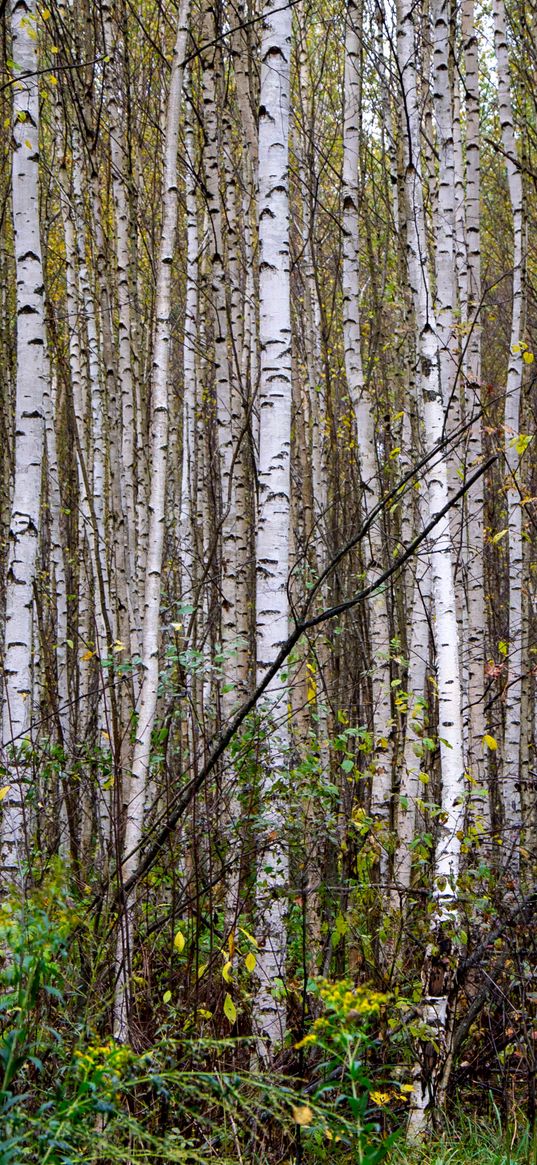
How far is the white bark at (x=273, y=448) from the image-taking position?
3705 millimetres

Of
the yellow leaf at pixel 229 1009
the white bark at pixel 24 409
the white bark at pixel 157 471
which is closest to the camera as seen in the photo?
the yellow leaf at pixel 229 1009

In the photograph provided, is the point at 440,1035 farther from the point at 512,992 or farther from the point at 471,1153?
the point at 512,992

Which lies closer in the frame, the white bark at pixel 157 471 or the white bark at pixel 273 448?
the white bark at pixel 273 448

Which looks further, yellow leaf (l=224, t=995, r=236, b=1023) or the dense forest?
yellow leaf (l=224, t=995, r=236, b=1023)

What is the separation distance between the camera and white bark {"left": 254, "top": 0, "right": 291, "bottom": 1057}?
3.71 m

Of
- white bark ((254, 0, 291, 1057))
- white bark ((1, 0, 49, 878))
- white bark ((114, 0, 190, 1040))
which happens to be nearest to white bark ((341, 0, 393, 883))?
white bark ((114, 0, 190, 1040))

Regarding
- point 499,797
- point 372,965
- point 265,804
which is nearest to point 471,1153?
point 372,965

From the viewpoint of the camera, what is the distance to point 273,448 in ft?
13.4

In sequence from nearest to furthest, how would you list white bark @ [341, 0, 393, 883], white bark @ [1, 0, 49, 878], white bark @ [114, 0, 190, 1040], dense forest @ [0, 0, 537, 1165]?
dense forest @ [0, 0, 537, 1165] → white bark @ [1, 0, 49, 878] → white bark @ [114, 0, 190, 1040] → white bark @ [341, 0, 393, 883]

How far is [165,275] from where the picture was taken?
5.11m

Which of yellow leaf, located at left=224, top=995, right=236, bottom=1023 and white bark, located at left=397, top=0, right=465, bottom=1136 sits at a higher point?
white bark, located at left=397, top=0, right=465, bottom=1136

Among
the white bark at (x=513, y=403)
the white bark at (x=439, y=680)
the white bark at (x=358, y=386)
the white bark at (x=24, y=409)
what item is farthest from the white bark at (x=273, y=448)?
the white bark at (x=513, y=403)

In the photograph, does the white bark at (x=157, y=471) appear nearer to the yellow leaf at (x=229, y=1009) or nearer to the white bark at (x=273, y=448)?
the white bark at (x=273, y=448)

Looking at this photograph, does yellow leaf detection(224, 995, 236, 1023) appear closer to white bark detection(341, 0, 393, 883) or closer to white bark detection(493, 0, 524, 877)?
white bark detection(341, 0, 393, 883)
